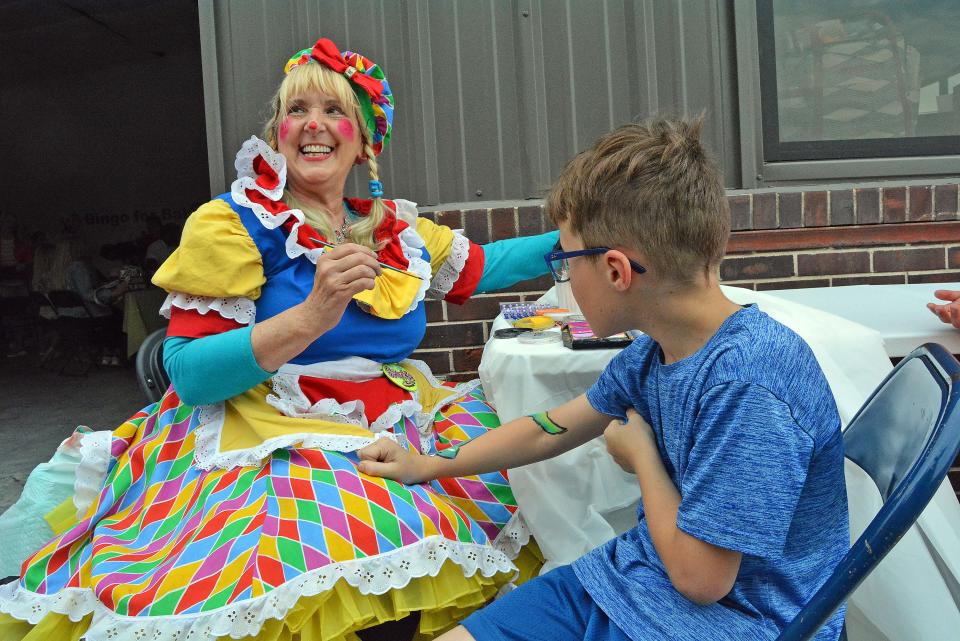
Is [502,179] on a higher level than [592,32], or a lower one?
lower

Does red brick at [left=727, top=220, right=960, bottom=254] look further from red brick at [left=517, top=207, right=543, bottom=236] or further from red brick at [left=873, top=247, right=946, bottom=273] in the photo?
red brick at [left=517, top=207, right=543, bottom=236]

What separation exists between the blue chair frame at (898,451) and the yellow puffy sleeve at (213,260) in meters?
1.27

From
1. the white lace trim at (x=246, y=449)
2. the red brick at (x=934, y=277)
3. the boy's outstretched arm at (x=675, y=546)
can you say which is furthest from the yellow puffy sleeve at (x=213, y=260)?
the red brick at (x=934, y=277)

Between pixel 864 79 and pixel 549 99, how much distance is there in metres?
1.39

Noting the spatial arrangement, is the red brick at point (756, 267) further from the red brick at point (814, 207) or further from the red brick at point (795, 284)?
the red brick at point (814, 207)

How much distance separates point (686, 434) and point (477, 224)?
1.97 m

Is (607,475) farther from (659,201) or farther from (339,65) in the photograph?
(339,65)

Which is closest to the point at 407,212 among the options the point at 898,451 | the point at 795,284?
the point at 898,451

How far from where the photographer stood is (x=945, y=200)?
314cm

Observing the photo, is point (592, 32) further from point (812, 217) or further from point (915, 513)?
point (915, 513)

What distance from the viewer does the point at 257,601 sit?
53.2 inches

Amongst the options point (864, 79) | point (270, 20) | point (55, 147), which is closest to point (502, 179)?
point (270, 20)

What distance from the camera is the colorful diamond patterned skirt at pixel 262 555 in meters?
1.39

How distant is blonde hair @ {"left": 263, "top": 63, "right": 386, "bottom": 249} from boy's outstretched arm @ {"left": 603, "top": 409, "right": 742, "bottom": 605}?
40.9 inches
